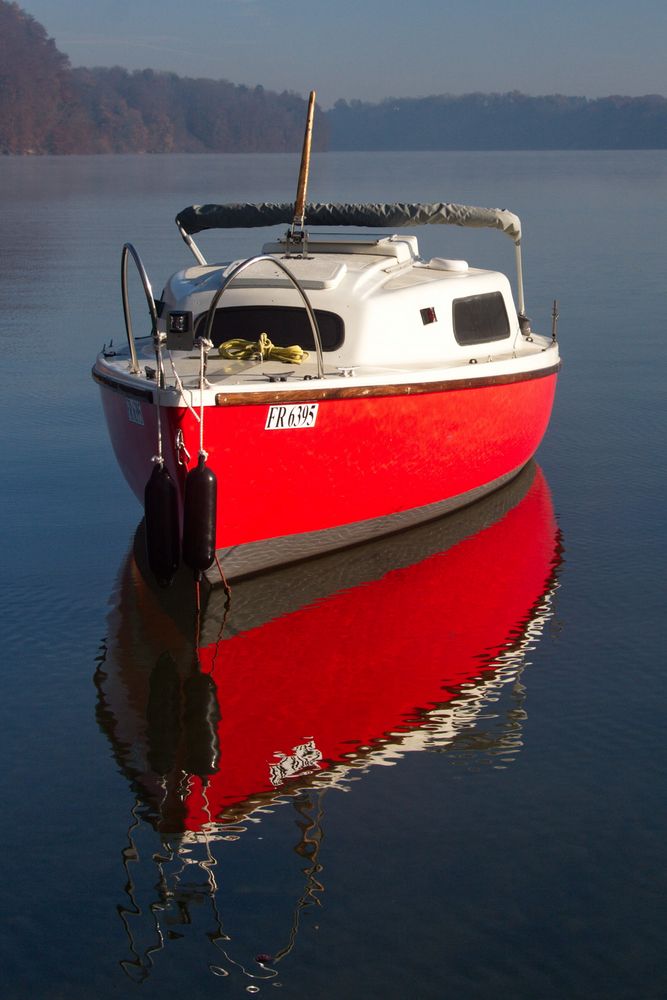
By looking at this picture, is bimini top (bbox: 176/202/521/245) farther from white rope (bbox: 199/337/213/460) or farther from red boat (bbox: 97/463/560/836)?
white rope (bbox: 199/337/213/460)

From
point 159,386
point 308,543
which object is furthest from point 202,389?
point 308,543

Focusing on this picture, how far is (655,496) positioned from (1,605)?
6367 mm

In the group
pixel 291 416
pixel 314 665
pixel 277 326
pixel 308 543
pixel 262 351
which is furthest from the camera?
pixel 277 326

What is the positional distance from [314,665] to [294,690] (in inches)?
18.3

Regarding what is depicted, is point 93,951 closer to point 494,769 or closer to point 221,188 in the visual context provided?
point 494,769

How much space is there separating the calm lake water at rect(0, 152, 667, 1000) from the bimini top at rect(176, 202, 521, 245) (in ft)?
8.80

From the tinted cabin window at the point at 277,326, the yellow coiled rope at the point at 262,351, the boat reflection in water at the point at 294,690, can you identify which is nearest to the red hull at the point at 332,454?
the boat reflection in water at the point at 294,690

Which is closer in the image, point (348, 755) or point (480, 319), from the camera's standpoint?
point (348, 755)

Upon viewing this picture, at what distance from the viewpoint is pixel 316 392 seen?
9742 mm

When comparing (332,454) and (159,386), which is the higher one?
(159,386)

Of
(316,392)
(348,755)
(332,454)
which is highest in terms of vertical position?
(316,392)

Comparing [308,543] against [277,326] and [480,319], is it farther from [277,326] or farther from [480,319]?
[480,319]

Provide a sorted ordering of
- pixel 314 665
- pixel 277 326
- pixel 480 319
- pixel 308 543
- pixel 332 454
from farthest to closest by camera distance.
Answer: pixel 480 319 < pixel 277 326 < pixel 308 543 < pixel 332 454 < pixel 314 665

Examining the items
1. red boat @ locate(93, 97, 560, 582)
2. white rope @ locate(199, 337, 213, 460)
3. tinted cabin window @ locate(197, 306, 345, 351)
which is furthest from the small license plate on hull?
tinted cabin window @ locate(197, 306, 345, 351)
